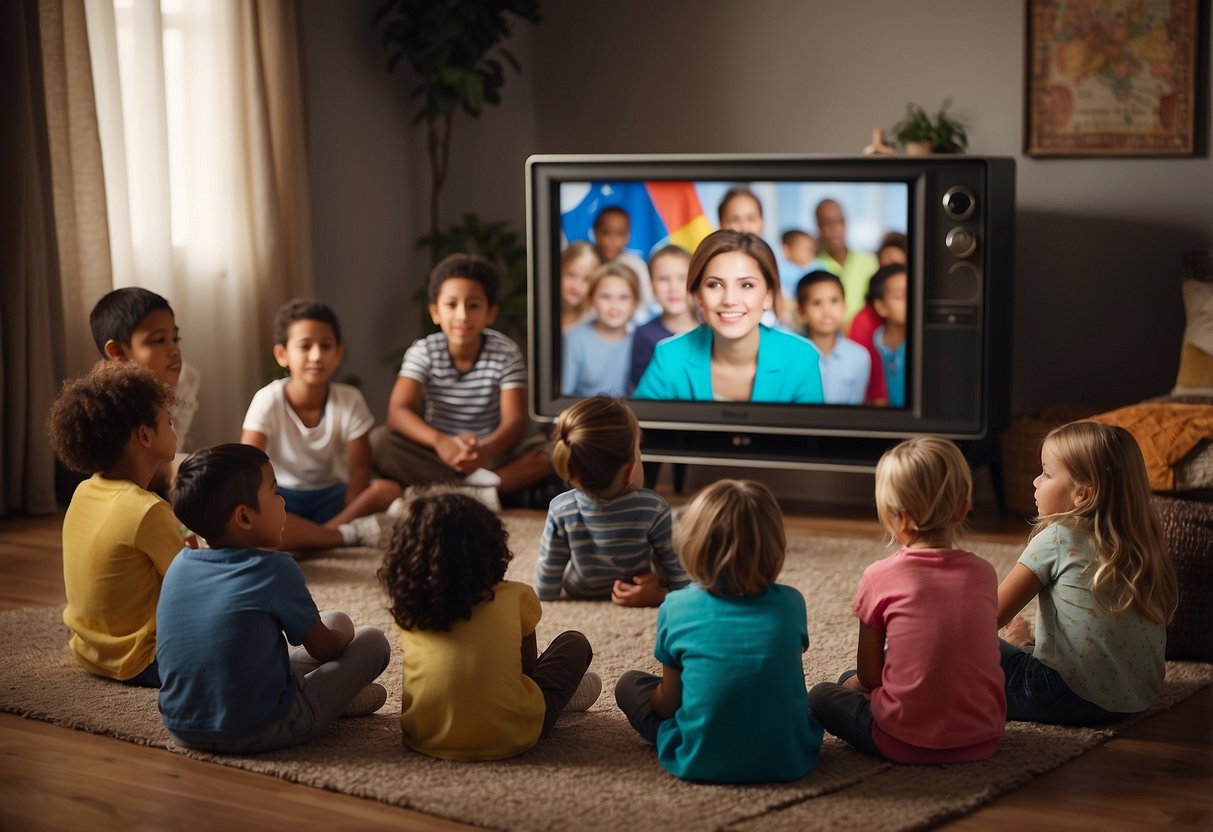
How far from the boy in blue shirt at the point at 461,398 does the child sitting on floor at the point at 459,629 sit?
82.1 inches

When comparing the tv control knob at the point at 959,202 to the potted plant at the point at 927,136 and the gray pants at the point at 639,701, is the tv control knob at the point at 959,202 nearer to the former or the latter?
the potted plant at the point at 927,136

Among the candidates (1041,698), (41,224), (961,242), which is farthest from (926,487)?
(41,224)

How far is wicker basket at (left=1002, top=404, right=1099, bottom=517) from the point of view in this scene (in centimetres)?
418

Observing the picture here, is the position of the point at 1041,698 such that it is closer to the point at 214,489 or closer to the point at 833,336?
the point at 214,489

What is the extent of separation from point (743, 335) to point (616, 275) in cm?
43

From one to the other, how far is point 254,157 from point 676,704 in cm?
317

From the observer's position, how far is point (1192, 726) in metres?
2.37

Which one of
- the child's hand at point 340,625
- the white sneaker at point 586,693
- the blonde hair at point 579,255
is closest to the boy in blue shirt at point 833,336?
the blonde hair at point 579,255

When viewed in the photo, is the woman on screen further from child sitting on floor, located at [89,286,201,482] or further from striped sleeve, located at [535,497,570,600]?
child sitting on floor, located at [89,286,201,482]

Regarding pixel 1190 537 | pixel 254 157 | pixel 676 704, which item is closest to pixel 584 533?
pixel 676 704

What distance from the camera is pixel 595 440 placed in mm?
2920

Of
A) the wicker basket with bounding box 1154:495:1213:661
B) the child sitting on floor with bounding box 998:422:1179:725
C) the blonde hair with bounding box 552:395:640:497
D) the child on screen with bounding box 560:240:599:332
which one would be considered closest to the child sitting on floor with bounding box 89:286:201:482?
the blonde hair with bounding box 552:395:640:497

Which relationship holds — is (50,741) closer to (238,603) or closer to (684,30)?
(238,603)

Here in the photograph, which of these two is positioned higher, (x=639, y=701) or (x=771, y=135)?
(x=771, y=135)
